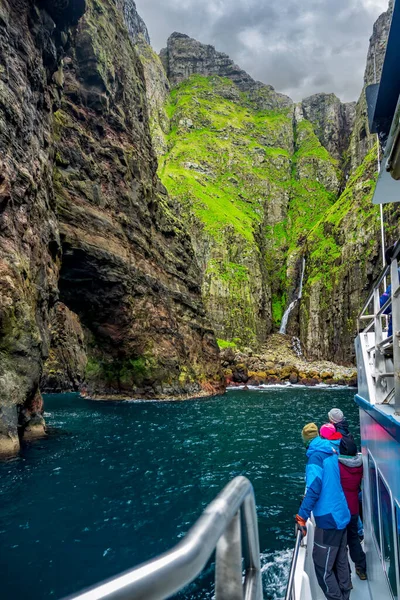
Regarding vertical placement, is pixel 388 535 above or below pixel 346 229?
below

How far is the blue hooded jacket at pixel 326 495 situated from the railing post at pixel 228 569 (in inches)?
172

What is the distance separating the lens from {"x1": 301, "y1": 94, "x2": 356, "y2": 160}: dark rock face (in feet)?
433

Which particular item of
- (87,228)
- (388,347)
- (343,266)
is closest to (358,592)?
(388,347)

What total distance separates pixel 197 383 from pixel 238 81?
14924 centimetres

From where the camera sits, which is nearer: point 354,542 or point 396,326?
point 396,326

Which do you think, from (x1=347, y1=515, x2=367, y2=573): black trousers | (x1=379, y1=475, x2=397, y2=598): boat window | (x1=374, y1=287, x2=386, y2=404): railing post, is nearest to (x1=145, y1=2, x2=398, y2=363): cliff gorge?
(x1=374, y1=287, x2=386, y2=404): railing post

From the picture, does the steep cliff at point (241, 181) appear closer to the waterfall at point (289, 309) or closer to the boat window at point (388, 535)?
the waterfall at point (289, 309)

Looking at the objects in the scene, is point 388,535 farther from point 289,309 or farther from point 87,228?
point 289,309

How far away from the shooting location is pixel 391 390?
19.1 feet

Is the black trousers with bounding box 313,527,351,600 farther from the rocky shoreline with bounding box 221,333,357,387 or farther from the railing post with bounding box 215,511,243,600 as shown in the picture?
the rocky shoreline with bounding box 221,333,357,387

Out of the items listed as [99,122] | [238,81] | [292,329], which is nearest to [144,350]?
[99,122]

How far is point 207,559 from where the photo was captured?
111 cm

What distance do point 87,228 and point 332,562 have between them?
107 feet

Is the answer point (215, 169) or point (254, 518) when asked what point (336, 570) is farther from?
point (215, 169)
